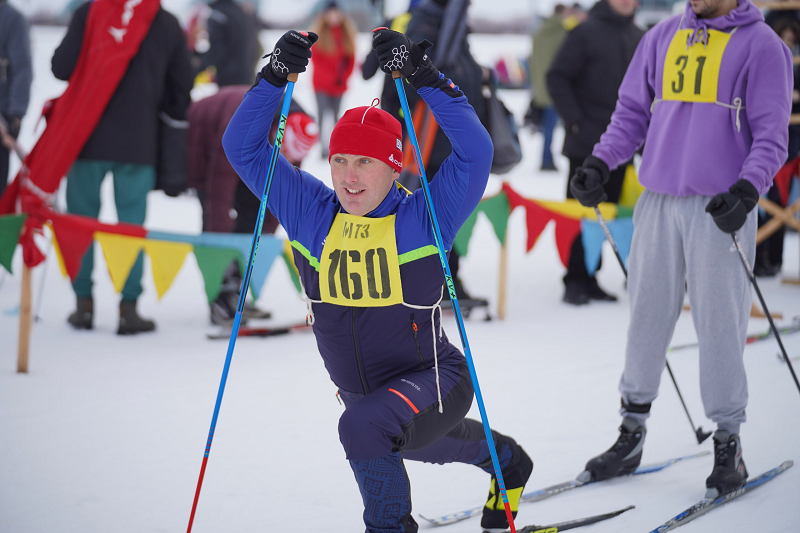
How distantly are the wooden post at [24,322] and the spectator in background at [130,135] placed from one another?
2.23 feet

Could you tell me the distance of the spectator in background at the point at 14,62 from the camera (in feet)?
18.6

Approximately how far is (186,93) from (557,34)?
Result: 6874mm

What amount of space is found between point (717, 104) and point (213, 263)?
2.81m

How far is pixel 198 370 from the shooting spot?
14.2 ft

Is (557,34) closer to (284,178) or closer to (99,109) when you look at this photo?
(99,109)

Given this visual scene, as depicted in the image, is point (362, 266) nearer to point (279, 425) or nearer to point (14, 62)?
point (279, 425)

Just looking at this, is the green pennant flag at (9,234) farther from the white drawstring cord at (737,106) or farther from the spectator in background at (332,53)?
the spectator in background at (332,53)

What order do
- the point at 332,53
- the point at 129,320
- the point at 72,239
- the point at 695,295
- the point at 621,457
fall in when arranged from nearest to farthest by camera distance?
the point at 695,295
the point at 621,457
the point at 72,239
the point at 129,320
the point at 332,53

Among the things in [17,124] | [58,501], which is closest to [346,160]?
[58,501]

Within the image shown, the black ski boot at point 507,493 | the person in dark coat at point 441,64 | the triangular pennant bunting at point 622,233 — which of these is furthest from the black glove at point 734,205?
the triangular pennant bunting at point 622,233

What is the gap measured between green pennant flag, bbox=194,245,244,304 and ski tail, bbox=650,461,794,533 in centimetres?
277

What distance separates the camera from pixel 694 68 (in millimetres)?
2906

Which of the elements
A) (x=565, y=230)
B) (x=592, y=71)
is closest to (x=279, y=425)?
(x=565, y=230)

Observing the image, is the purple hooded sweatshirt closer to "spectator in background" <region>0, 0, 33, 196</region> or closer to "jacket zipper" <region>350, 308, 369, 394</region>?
"jacket zipper" <region>350, 308, 369, 394</region>
